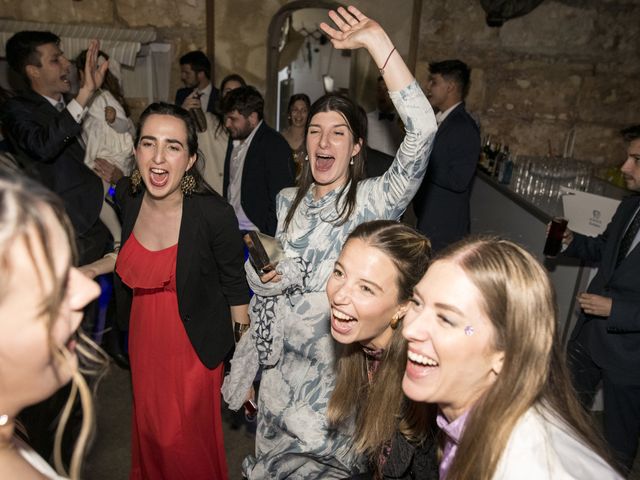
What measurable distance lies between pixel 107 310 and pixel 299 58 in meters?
6.31

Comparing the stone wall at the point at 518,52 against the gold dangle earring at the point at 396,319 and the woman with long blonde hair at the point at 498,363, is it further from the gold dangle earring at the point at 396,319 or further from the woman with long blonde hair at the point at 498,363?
the woman with long blonde hair at the point at 498,363

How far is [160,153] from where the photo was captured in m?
2.19

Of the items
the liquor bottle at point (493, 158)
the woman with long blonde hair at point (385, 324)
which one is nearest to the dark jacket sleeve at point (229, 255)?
the woman with long blonde hair at point (385, 324)

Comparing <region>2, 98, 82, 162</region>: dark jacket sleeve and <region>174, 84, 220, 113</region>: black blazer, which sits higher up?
<region>174, 84, 220, 113</region>: black blazer

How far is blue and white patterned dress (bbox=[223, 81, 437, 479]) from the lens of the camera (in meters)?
1.95

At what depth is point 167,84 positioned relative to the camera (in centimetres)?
577

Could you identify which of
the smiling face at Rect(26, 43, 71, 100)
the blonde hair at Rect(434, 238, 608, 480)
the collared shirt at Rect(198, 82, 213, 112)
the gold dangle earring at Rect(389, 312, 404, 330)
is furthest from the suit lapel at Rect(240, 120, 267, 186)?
the blonde hair at Rect(434, 238, 608, 480)

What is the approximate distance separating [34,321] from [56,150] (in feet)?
7.74

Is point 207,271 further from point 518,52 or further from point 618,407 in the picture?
point 518,52

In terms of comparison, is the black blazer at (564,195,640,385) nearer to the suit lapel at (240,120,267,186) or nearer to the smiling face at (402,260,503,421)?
the smiling face at (402,260,503,421)

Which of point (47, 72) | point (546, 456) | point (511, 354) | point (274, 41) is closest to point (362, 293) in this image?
point (511, 354)

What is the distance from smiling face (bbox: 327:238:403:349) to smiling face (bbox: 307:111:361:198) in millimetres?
575

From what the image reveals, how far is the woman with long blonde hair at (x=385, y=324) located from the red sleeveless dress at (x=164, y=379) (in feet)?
2.88

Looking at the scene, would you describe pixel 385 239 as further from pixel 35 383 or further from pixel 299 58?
pixel 299 58
